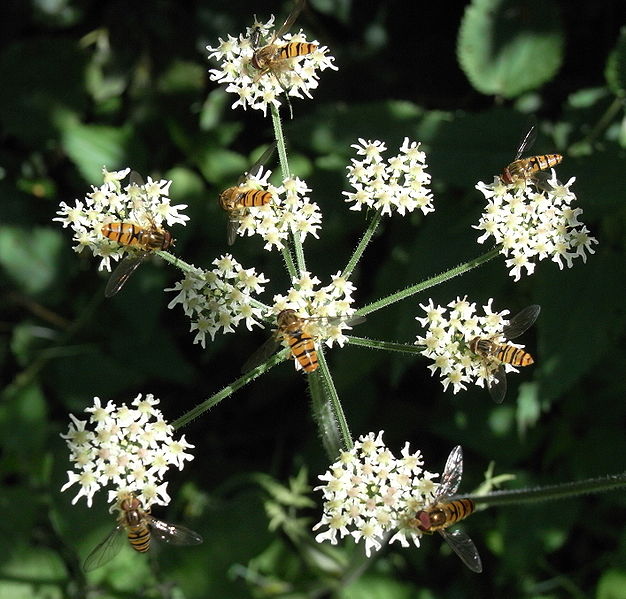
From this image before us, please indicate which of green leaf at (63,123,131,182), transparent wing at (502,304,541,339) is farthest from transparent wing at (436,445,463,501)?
green leaf at (63,123,131,182)

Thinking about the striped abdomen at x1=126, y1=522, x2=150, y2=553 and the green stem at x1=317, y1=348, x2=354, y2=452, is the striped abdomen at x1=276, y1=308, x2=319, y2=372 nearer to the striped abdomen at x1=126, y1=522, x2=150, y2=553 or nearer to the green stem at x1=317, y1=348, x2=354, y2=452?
the green stem at x1=317, y1=348, x2=354, y2=452

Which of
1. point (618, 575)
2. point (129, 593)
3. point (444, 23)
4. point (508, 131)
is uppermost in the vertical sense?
point (444, 23)

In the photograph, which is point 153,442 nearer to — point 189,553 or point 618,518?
point 189,553

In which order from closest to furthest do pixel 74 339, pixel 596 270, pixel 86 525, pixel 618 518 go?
1. pixel 596 270
2. pixel 86 525
3. pixel 618 518
4. pixel 74 339

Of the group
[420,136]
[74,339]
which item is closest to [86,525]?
[74,339]

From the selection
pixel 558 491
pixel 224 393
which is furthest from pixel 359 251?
pixel 558 491

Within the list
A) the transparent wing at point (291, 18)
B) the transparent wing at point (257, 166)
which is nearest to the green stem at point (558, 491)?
the transparent wing at point (257, 166)
